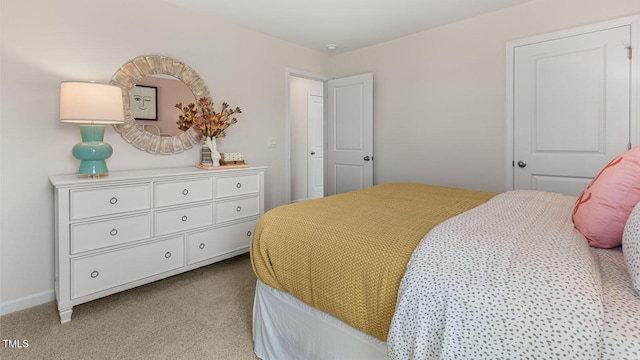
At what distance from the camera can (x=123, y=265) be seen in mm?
2215

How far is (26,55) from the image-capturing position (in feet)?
7.06

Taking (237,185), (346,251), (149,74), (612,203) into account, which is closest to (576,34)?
(612,203)

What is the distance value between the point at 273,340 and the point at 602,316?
133 centimetres

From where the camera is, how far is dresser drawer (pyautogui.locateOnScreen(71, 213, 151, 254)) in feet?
6.63

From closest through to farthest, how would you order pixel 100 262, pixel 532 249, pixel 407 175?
1. pixel 532 249
2. pixel 100 262
3. pixel 407 175

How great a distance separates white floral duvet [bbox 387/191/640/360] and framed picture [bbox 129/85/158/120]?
2.60 meters

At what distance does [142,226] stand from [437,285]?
7.06 ft

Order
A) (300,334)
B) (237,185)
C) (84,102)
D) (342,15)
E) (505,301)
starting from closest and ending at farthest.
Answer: (505,301)
(300,334)
(84,102)
(237,185)
(342,15)

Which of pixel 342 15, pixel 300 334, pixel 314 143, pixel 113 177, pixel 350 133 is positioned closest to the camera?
pixel 300 334

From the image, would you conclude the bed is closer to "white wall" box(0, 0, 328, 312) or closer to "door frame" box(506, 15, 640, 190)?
"door frame" box(506, 15, 640, 190)

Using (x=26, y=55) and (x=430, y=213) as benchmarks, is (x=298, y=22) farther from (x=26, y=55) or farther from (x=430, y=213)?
(x=430, y=213)

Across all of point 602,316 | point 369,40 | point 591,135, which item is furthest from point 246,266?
point 591,135

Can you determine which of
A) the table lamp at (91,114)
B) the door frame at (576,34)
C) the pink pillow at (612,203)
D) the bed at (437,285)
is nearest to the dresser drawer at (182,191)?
the table lamp at (91,114)

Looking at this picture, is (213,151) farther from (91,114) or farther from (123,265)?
(123,265)
